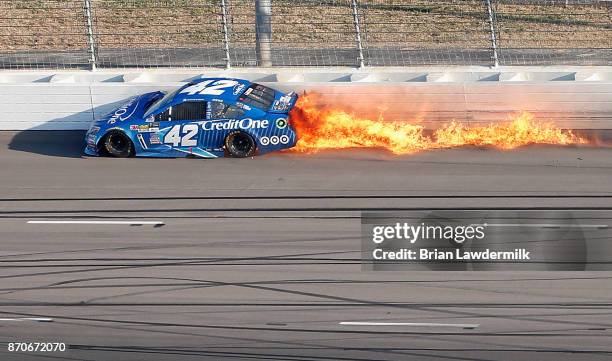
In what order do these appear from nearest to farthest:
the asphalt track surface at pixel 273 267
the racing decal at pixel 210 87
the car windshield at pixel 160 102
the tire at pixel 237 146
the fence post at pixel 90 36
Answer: the asphalt track surface at pixel 273 267 → the tire at pixel 237 146 → the racing decal at pixel 210 87 → the car windshield at pixel 160 102 → the fence post at pixel 90 36

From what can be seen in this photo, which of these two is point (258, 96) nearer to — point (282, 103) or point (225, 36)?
point (282, 103)

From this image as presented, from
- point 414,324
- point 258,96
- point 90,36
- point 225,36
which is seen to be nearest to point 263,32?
point 225,36

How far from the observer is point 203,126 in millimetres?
17578

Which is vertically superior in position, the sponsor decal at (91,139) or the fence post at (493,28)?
the fence post at (493,28)

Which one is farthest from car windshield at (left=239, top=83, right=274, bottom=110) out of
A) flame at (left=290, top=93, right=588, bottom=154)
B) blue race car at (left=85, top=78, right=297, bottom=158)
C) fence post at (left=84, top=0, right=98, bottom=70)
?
fence post at (left=84, top=0, right=98, bottom=70)

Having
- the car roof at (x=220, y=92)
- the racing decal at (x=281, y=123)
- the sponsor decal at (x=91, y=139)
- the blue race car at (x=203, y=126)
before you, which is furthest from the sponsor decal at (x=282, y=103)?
the sponsor decal at (x=91, y=139)

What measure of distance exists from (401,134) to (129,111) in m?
4.59

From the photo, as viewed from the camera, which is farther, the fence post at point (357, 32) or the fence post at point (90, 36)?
the fence post at point (90, 36)

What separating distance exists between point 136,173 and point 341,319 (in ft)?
21.6

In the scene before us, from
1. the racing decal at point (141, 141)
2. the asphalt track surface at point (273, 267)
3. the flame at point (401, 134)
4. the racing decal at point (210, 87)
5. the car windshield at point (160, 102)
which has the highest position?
the racing decal at point (210, 87)

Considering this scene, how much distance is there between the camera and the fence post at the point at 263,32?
2000cm

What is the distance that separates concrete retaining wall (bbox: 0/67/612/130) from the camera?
722 inches

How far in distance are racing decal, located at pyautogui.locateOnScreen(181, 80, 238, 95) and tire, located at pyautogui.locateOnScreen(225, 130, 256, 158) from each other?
2.54ft

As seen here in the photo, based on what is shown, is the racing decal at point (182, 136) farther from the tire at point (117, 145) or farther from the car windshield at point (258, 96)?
the car windshield at point (258, 96)
